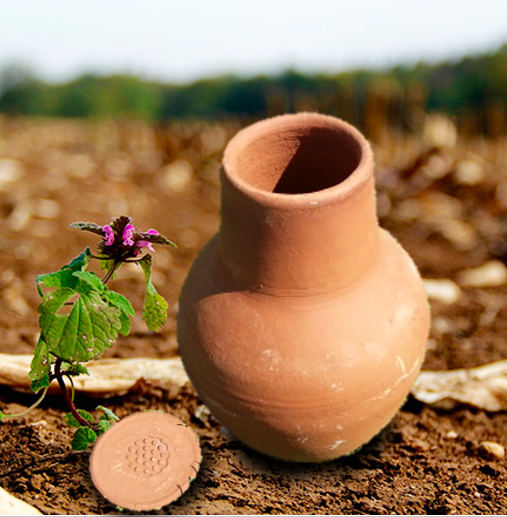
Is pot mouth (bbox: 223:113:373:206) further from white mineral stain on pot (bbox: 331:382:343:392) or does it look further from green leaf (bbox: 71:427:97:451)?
green leaf (bbox: 71:427:97:451)

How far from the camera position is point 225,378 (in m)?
2.56

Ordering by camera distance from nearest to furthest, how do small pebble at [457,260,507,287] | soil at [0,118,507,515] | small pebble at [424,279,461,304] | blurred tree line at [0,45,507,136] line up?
soil at [0,118,507,515]
small pebble at [424,279,461,304]
small pebble at [457,260,507,287]
blurred tree line at [0,45,507,136]

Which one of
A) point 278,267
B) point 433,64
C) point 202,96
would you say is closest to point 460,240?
point 278,267

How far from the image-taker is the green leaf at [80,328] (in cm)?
226

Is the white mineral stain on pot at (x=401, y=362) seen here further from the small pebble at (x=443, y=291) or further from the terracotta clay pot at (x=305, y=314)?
the small pebble at (x=443, y=291)

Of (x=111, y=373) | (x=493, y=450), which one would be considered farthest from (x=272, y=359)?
(x=493, y=450)

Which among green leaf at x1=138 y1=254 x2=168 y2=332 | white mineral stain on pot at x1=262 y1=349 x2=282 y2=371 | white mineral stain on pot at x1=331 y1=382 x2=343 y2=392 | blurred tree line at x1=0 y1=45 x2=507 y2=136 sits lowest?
blurred tree line at x1=0 y1=45 x2=507 y2=136

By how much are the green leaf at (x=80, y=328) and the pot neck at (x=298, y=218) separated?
561 millimetres

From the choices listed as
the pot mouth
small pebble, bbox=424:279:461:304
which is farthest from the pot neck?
small pebble, bbox=424:279:461:304

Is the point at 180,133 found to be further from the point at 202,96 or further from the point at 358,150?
the point at 202,96

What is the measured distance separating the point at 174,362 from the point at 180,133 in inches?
253

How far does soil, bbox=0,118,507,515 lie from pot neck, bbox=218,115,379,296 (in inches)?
33.7

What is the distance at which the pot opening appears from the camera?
106 inches

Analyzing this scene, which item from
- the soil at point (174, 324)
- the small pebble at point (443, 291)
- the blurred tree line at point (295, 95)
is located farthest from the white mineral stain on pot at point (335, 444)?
the blurred tree line at point (295, 95)
